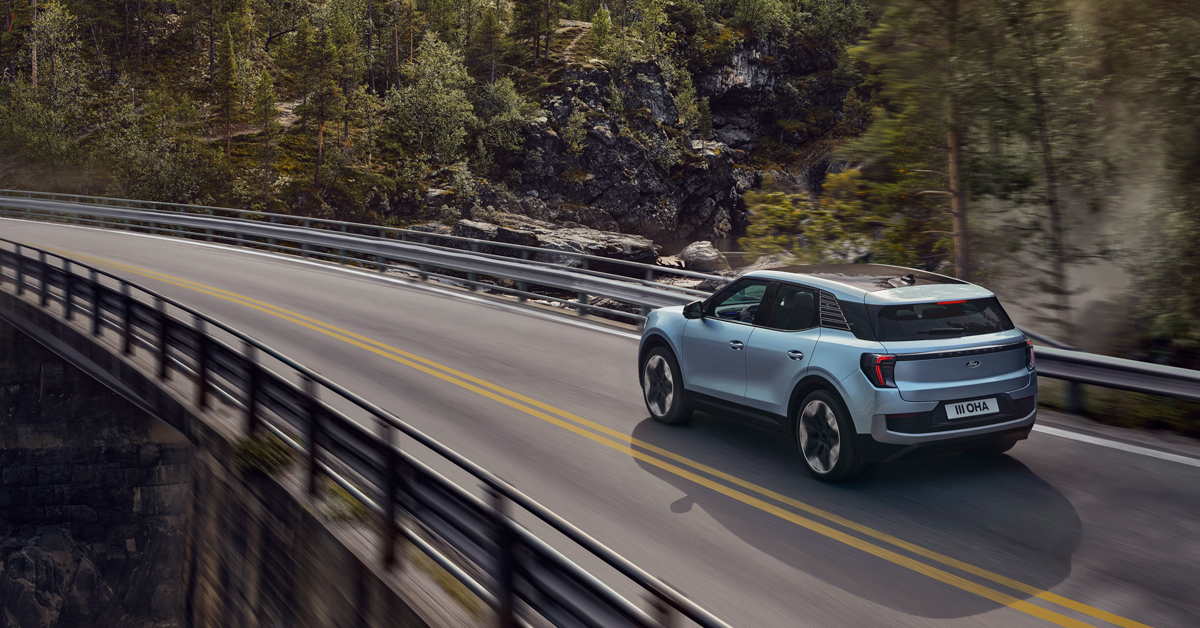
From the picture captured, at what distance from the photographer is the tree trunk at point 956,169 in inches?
527

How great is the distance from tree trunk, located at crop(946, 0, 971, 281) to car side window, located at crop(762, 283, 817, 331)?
8058 millimetres

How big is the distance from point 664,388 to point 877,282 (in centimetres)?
245

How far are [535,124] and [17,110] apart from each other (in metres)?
37.4

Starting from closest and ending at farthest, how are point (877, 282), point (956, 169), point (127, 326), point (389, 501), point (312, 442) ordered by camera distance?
point (389, 501)
point (312, 442)
point (877, 282)
point (127, 326)
point (956, 169)

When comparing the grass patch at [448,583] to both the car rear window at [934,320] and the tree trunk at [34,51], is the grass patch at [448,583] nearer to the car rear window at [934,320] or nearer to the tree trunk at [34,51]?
the car rear window at [934,320]

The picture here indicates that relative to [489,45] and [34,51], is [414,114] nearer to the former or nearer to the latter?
[489,45]

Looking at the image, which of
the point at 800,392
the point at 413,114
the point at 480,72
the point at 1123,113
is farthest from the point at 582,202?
the point at 800,392

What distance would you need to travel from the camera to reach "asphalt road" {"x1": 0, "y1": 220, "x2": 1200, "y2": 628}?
4.52 meters

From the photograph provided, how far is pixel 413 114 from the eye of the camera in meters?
61.3

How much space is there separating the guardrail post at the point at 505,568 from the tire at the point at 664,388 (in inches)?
164

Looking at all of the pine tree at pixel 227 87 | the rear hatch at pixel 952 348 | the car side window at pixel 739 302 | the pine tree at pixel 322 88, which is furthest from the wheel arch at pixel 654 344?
the pine tree at pixel 227 87

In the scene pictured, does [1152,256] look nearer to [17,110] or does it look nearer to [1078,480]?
[1078,480]

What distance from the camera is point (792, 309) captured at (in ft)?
21.8

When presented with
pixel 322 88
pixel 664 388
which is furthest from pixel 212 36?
pixel 664 388
